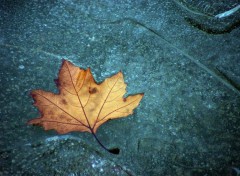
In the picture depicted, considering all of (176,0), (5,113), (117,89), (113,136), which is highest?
(176,0)

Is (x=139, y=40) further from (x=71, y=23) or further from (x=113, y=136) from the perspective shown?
(x=113, y=136)

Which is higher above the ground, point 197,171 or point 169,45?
point 169,45

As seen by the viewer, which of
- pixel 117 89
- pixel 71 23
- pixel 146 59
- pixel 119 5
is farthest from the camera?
pixel 119 5

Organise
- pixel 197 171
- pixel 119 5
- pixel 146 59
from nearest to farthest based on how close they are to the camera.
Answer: pixel 197 171 < pixel 146 59 < pixel 119 5

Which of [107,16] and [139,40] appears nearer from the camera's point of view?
[139,40]

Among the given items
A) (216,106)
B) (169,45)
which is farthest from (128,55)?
(216,106)

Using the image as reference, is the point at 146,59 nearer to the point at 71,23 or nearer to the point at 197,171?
the point at 71,23
